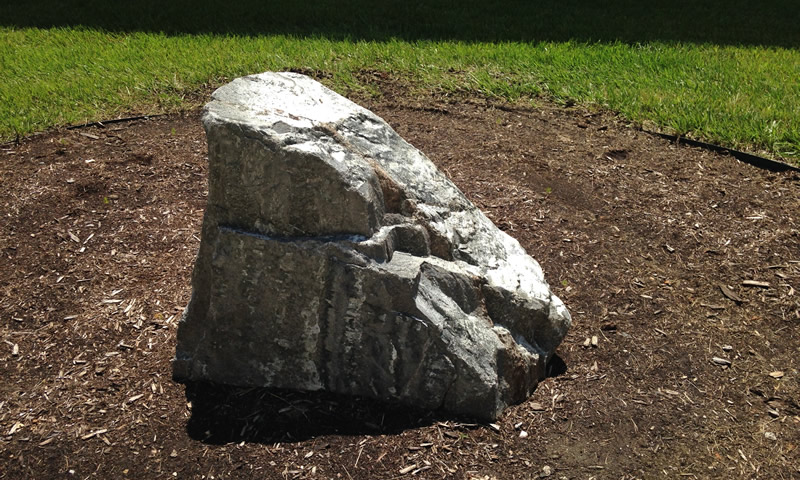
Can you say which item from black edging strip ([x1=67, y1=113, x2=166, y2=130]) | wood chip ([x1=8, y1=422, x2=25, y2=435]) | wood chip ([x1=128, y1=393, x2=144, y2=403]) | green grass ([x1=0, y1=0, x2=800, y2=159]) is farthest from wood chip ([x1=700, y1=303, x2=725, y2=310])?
black edging strip ([x1=67, y1=113, x2=166, y2=130])

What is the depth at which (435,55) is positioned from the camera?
25.2 ft

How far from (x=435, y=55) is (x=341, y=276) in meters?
5.03

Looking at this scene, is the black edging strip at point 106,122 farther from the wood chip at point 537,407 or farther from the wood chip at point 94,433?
the wood chip at point 537,407

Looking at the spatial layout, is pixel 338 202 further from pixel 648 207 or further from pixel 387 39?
pixel 387 39

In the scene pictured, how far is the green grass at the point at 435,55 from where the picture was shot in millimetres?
6586

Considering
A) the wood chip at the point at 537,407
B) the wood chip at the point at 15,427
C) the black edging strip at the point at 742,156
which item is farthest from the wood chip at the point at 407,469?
the black edging strip at the point at 742,156

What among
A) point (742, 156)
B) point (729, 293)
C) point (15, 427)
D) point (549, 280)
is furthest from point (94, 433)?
point (742, 156)

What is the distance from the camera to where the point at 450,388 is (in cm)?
332

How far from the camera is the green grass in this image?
659cm

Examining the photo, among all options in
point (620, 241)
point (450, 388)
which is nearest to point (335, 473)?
point (450, 388)

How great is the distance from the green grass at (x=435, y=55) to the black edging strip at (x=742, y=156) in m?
0.13

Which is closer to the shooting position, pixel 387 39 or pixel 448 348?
pixel 448 348

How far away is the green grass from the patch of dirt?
615mm

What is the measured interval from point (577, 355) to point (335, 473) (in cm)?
149
